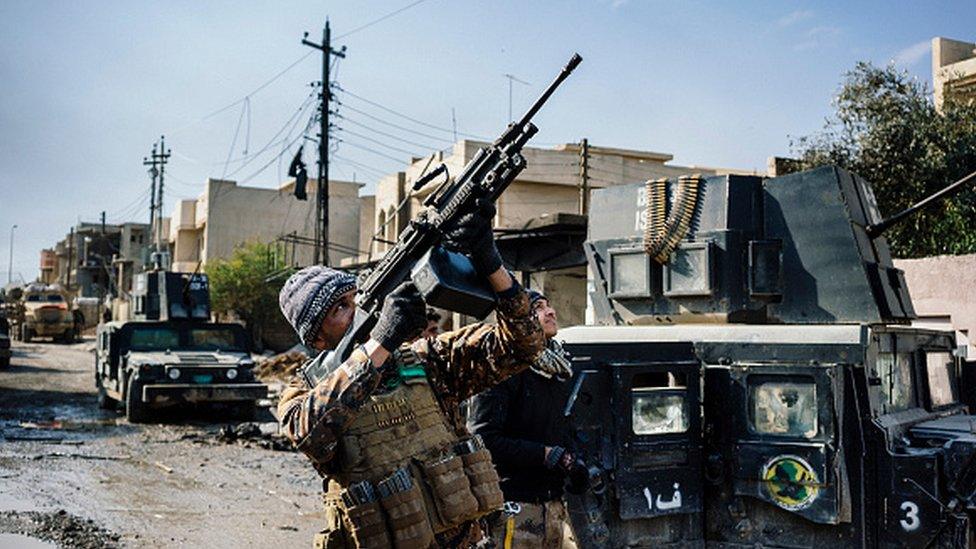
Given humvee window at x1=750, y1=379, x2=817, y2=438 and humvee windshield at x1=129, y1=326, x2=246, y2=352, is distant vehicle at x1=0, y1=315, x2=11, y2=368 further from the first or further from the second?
humvee window at x1=750, y1=379, x2=817, y2=438

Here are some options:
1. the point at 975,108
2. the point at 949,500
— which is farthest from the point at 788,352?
the point at 975,108

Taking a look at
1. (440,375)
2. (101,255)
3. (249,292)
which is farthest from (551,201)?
(101,255)

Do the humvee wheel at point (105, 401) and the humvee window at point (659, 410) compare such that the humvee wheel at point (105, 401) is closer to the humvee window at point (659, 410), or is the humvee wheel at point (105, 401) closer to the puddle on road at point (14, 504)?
the puddle on road at point (14, 504)

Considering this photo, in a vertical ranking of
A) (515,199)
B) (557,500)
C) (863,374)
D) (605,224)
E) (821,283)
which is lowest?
(557,500)

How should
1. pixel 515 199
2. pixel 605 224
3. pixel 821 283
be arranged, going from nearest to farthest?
pixel 821 283, pixel 605 224, pixel 515 199

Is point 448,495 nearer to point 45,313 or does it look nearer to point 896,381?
point 896,381

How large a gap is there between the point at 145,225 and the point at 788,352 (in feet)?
186

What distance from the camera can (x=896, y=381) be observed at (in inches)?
183

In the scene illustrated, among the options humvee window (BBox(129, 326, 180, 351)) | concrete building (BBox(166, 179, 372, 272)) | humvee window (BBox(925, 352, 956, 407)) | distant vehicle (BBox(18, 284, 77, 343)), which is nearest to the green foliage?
humvee window (BBox(925, 352, 956, 407))

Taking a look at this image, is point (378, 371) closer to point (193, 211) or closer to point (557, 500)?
point (557, 500)

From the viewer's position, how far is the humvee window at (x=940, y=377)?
5.28 metres

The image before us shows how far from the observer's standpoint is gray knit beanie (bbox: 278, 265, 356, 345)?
2.69 m

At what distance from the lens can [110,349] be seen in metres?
13.2

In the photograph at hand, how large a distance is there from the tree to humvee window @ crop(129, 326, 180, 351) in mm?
15052
